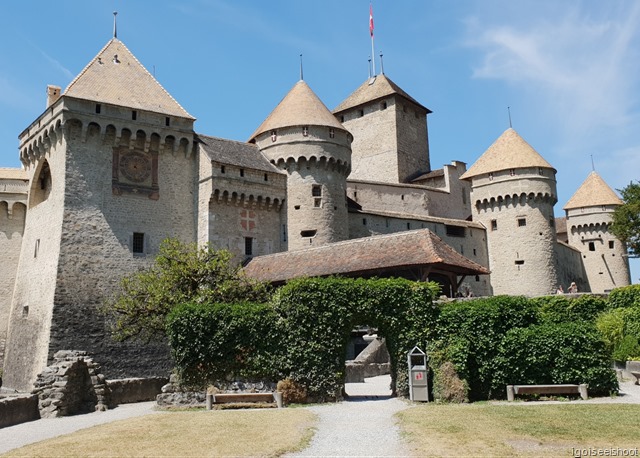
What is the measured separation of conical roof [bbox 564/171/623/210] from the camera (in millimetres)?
51653

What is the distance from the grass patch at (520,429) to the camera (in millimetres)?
10547

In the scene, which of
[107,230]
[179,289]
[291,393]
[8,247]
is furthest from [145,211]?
[291,393]

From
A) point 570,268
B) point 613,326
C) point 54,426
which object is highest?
point 570,268

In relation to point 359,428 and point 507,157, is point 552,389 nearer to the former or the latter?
point 359,428

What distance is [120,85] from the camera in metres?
31.5

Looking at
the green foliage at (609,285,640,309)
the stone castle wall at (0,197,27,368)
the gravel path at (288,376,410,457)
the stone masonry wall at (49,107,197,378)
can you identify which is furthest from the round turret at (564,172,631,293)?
the stone castle wall at (0,197,27,368)

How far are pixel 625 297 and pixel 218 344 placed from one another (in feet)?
49.3

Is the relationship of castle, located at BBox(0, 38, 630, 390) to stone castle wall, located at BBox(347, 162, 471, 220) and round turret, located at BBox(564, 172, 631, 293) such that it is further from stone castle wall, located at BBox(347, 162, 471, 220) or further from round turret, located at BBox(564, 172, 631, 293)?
round turret, located at BBox(564, 172, 631, 293)

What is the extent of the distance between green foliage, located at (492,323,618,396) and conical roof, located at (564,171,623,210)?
36.7m

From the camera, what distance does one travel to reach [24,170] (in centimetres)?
3319

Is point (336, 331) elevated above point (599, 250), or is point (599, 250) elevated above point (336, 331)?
point (599, 250)

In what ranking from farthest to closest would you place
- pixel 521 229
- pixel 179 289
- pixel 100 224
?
pixel 521 229 < pixel 100 224 < pixel 179 289

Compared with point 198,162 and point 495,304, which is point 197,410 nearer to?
point 495,304

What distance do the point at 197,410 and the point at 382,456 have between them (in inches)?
330
